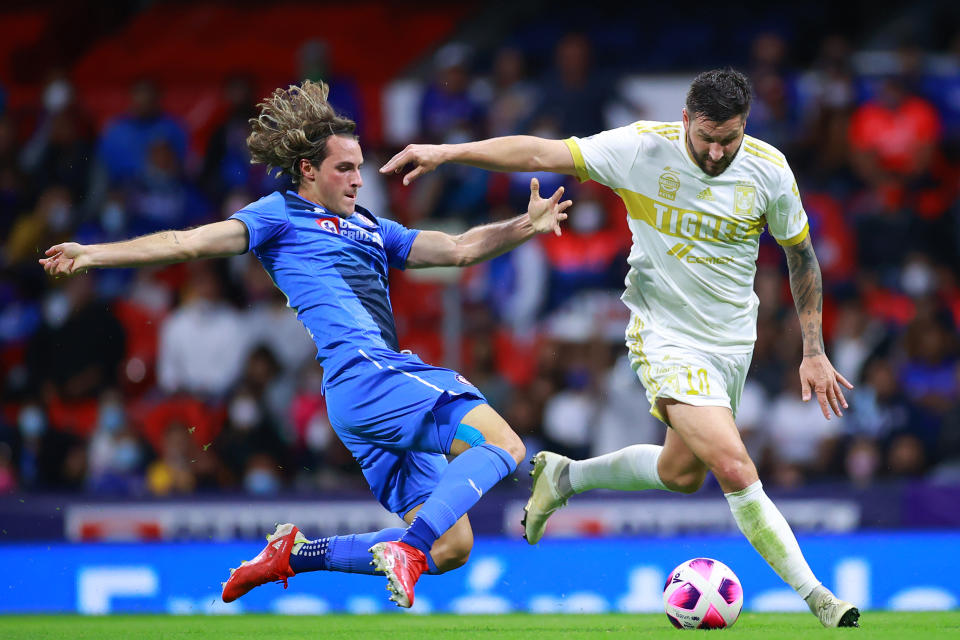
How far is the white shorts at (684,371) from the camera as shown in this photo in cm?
640

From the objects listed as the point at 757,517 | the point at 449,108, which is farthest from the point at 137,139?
the point at 757,517

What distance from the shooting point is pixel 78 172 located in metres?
13.2

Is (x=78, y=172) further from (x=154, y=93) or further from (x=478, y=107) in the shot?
(x=478, y=107)

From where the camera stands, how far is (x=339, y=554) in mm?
6473

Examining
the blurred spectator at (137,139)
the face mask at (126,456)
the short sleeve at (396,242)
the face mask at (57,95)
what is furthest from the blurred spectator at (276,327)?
the short sleeve at (396,242)

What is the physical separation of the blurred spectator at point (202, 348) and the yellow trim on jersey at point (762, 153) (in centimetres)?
610

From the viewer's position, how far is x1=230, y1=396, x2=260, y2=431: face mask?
1096 cm

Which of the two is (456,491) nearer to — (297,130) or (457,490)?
(457,490)

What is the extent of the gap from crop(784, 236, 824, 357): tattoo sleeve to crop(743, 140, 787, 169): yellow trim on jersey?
39cm

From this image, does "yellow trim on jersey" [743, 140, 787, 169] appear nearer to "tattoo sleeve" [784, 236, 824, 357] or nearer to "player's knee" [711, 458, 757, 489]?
"tattoo sleeve" [784, 236, 824, 357]

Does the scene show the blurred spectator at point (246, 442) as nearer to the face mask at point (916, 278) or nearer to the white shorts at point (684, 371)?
the white shorts at point (684, 371)

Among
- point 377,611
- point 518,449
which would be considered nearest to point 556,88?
point 377,611

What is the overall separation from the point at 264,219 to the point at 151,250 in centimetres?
66

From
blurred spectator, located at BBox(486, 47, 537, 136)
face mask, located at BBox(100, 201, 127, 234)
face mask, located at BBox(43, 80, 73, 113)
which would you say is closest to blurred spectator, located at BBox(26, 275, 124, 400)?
face mask, located at BBox(100, 201, 127, 234)
